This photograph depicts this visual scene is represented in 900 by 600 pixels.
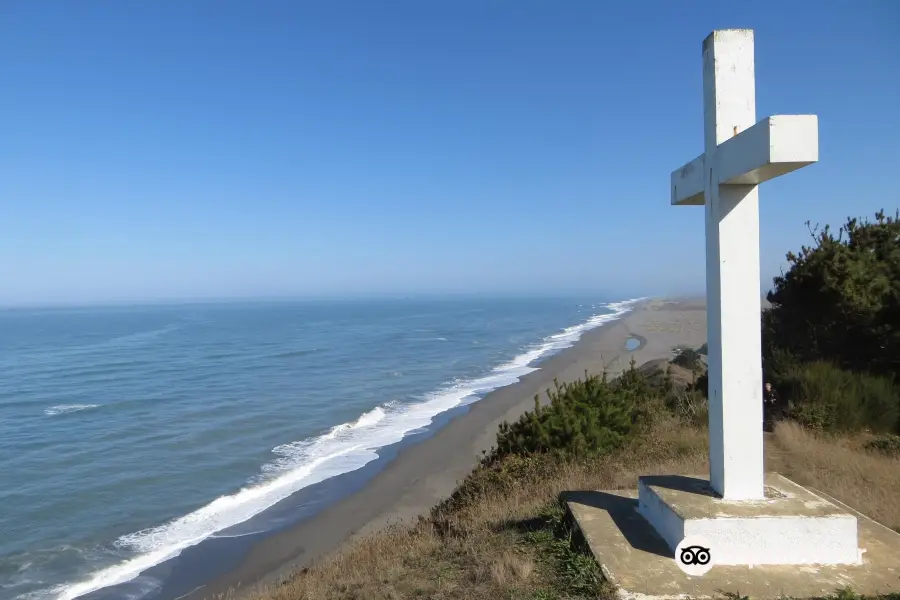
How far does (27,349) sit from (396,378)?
3507 cm

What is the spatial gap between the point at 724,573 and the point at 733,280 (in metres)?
1.98

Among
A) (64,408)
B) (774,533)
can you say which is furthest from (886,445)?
(64,408)

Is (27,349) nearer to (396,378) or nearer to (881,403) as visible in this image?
(396,378)

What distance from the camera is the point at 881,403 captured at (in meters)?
9.83

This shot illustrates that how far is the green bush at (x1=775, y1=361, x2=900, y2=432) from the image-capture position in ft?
32.1

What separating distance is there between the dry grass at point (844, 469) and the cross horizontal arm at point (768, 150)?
3254 mm

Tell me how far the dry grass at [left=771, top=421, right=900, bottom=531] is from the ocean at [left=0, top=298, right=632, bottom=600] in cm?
939

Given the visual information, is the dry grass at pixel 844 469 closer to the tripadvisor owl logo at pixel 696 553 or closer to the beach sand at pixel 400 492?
the tripadvisor owl logo at pixel 696 553

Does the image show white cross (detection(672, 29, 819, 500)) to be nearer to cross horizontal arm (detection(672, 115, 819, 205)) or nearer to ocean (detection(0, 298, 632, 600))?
cross horizontal arm (detection(672, 115, 819, 205))

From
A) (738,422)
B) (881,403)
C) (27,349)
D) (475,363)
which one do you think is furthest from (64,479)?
(27,349)

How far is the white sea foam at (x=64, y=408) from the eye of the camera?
Answer: 2339 centimetres

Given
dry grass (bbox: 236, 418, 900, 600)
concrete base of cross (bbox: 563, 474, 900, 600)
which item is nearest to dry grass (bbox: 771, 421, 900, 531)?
dry grass (bbox: 236, 418, 900, 600)

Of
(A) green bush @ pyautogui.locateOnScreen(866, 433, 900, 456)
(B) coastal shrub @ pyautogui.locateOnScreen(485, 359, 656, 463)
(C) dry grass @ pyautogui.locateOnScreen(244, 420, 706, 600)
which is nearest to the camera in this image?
(C) dry grass @ pyautogui.locateOnScreen(244, 420, 706, 600)

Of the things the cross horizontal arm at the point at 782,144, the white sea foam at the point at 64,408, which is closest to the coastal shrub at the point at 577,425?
the cross horizontal arm at the point at 782,144
